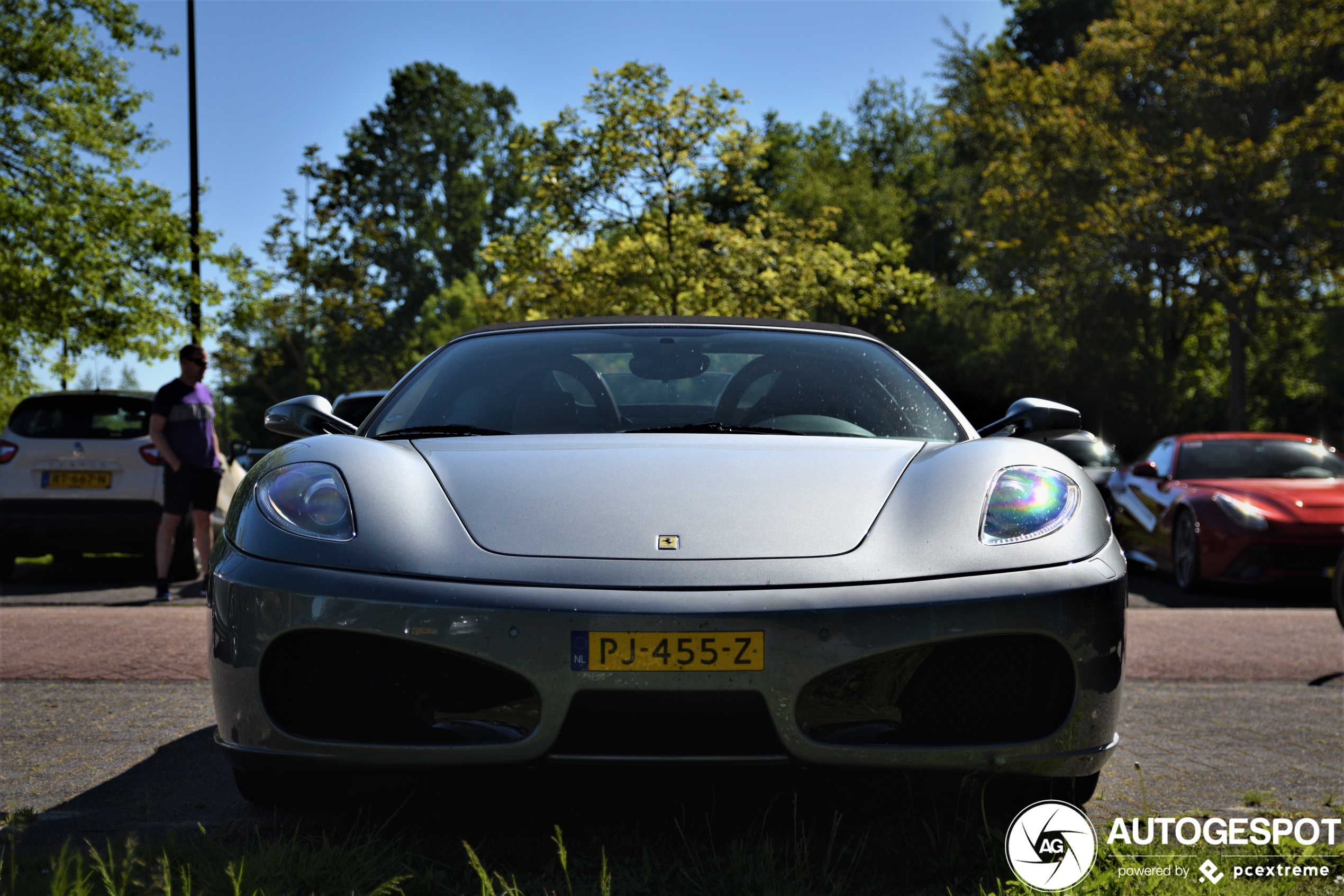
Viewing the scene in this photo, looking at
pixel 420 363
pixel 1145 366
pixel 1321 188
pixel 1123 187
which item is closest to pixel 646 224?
pixel 1123 187

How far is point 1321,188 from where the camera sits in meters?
23.1

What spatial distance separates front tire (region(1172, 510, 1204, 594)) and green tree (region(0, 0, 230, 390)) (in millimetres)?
12403

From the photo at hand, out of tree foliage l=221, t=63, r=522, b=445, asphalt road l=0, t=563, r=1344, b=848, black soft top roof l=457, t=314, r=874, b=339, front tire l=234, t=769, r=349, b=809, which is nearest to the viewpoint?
front tire l=234, t=769, r=349, b=809

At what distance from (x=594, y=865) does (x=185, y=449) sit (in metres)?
7.10

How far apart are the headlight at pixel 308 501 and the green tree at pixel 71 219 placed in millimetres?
13780

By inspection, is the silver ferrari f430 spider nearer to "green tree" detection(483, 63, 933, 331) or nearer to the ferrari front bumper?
the ferrari front bumper

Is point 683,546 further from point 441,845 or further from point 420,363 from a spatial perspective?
point 420,363

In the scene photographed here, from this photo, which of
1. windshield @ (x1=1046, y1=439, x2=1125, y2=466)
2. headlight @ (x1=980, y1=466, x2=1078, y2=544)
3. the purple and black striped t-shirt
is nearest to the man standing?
the purple and black striped t-shirt

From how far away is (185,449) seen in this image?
886 cm

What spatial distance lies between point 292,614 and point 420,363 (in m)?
1.53

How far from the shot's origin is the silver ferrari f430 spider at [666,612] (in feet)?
8.14

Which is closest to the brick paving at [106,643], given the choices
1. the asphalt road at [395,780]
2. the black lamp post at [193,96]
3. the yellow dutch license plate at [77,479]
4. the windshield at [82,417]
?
the asphalt road at [395,780]

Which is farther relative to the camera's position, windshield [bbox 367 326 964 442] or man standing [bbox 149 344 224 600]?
man standing [bbox 149 344 224 600]

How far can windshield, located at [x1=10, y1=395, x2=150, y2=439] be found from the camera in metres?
9.98
